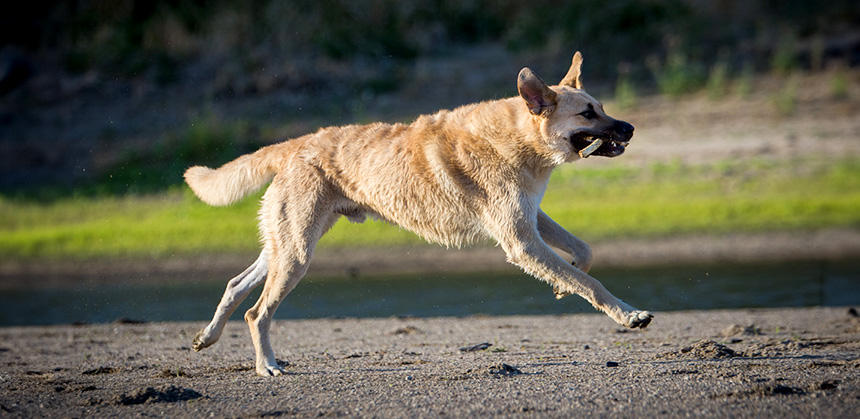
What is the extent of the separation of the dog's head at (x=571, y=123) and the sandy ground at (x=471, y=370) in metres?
1.57

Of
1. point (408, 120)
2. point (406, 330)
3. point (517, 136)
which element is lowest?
point (406, 330)

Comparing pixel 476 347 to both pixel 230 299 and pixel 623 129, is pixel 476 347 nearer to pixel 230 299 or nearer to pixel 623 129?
pixel 230 299

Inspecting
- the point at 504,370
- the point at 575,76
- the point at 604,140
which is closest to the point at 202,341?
the point at 504,370

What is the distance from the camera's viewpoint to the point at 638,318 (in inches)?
253

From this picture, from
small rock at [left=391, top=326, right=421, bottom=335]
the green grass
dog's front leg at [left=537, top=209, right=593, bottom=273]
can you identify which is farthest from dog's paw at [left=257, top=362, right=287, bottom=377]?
the green grass

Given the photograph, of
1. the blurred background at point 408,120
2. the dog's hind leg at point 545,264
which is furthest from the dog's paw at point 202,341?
the blurred background at point 408,120

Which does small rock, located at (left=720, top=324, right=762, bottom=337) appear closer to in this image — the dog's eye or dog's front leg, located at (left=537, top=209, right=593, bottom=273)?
dog's front leg, located at (left=537, top=209, right=593, bottom=273)

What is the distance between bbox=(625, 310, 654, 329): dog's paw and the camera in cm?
636

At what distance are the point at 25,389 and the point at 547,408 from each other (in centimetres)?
375

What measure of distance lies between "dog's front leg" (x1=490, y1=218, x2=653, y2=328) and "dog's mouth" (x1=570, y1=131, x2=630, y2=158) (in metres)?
0.66

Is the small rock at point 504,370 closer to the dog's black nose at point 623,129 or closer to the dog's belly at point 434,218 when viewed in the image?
the dog's belly at point 434,218

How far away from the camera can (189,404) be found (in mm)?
6195

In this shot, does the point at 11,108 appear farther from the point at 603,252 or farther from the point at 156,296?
the point at 603,252

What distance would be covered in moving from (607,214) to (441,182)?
8018mm
